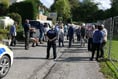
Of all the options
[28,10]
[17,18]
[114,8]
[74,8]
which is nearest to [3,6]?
[28,10]

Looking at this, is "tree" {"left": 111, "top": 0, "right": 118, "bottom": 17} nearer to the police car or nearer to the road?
the road

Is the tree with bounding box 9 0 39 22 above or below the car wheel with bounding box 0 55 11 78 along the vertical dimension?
above

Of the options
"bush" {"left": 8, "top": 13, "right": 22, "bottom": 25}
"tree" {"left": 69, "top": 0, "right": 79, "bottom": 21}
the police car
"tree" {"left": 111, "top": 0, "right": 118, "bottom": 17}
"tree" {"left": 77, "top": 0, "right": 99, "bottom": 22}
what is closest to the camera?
the police car

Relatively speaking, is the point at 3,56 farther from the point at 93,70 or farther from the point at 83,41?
the point at 83,41

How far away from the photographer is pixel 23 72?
13461mm

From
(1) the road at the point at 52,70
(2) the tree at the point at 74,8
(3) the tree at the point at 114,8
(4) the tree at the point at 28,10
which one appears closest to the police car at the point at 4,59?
(1) the road at the point at 52,70

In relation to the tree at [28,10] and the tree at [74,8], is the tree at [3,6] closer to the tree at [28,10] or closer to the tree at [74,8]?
the tree at [28,10]

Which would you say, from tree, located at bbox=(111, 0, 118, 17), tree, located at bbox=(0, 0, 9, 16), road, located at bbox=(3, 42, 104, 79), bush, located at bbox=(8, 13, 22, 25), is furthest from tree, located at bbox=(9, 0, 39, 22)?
tree, located at bbox=(111, 0, 118, 17)

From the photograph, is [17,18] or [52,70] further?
[17,18]

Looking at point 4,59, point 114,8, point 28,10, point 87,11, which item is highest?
point 87,11

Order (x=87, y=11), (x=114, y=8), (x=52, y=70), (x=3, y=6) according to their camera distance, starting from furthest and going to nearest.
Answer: (x=87, y=11), (x=114, y=8), (x=3, y=6), (x=52, y=70)

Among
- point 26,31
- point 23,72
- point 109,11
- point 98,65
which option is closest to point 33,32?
point 26,31

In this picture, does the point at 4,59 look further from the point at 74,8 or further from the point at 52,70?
the point at 74,8

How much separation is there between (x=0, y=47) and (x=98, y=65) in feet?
18.8
